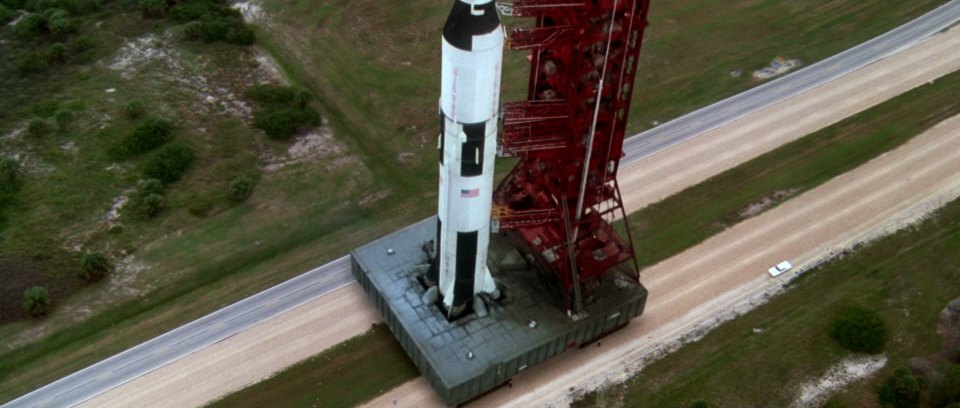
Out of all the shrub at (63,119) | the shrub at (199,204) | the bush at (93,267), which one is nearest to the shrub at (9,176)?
the shrub at (63,119)

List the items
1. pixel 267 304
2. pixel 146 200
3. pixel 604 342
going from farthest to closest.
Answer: pixel 146 200, pixel 267 304, pixel 604 342

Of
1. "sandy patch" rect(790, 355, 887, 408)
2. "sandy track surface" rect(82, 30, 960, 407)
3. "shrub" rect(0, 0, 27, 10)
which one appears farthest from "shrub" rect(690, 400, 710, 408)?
"shrub" rect(0, 0, 27, 10)

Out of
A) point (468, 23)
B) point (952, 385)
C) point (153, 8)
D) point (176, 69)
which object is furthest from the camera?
point (153, 8)

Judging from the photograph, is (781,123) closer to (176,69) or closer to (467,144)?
(467,144)

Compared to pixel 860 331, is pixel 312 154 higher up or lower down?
higher up

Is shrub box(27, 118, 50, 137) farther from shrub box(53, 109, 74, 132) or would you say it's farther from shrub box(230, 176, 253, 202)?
shrub box(230, 176, 253, 202)

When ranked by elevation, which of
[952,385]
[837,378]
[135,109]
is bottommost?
[837,378]

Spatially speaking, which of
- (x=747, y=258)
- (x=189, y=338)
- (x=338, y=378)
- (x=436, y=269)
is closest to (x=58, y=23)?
(x=189, y=338)
